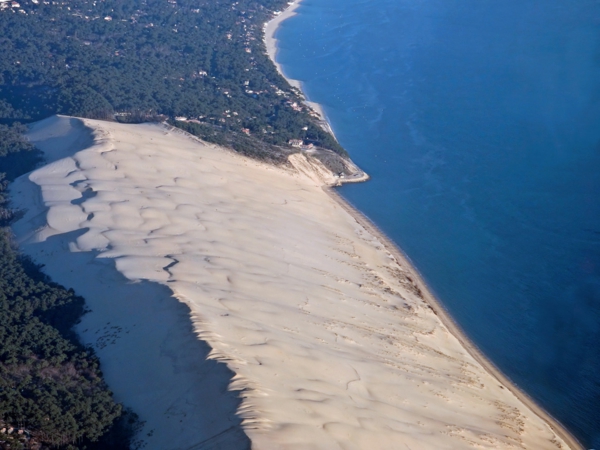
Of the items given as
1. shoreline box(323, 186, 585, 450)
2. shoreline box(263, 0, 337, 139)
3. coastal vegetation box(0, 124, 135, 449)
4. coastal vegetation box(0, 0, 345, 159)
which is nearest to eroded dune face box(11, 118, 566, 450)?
shoreline box(323, 186, 585, 450)

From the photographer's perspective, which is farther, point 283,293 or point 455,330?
point 455,330

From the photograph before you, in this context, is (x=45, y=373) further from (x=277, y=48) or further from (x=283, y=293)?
(x=277, y=48)

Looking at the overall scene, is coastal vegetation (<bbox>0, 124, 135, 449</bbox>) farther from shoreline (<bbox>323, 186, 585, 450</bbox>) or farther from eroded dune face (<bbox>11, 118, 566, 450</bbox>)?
shoreline (<bbox>323, 186, 585, 450</bbox>)

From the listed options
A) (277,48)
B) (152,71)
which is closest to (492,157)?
(152,71)

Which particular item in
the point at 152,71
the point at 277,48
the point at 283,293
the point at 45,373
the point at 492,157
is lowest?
the point at 283,293

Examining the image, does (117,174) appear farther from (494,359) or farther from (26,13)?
(26,13)

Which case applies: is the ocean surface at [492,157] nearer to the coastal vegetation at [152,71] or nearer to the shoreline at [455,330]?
the shoreline at [455,330]
